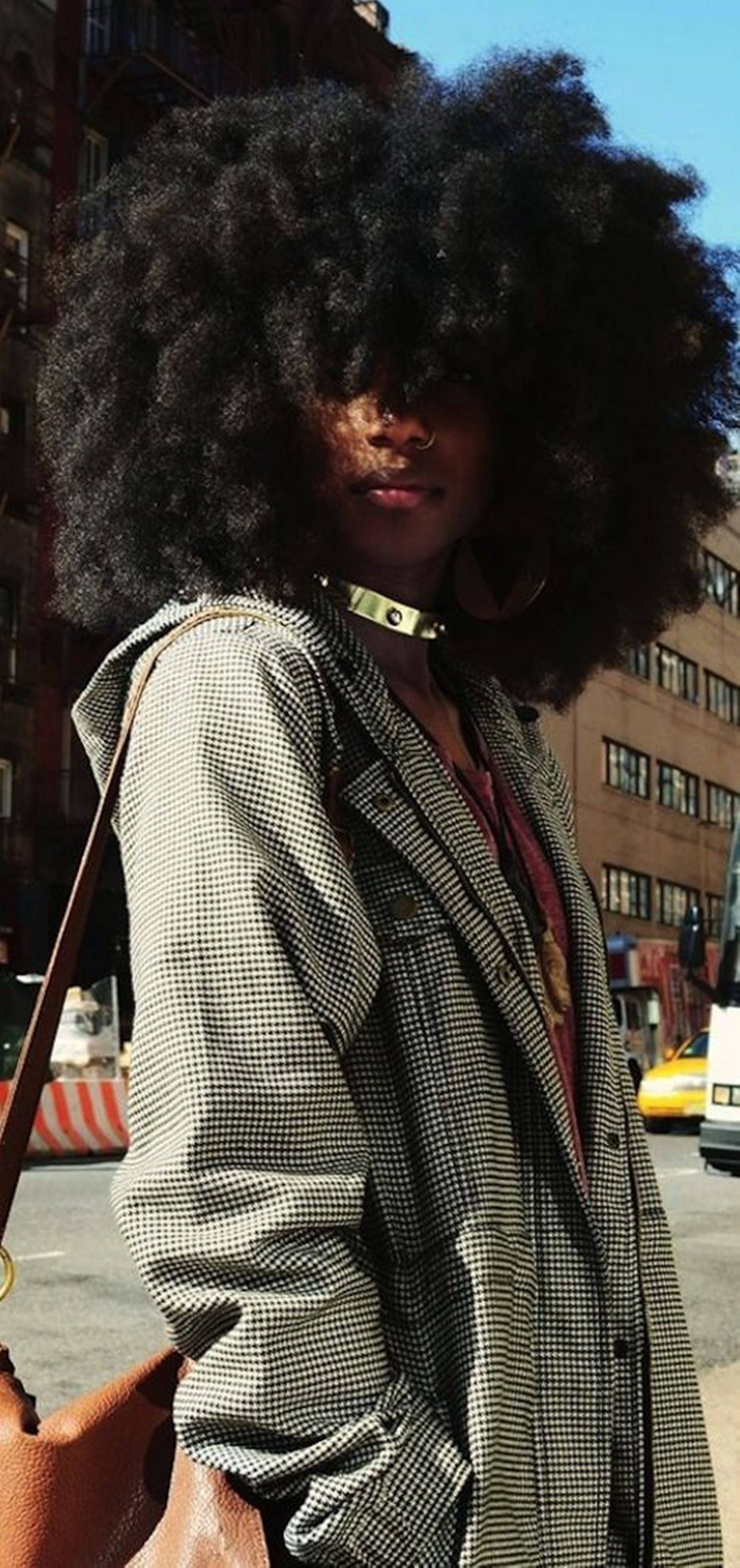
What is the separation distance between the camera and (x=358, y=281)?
195cm

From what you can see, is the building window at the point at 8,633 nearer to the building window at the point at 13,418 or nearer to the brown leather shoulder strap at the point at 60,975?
the building window at the point at 13,418

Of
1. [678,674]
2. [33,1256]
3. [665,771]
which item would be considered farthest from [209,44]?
[33,1256]

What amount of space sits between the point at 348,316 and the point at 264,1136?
2.73 ft

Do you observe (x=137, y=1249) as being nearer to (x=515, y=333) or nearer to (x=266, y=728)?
(x=266, y=728)

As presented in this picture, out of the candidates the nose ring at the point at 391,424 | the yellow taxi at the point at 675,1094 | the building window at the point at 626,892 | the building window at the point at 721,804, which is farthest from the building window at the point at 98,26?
the nose ring at the point at 391,424

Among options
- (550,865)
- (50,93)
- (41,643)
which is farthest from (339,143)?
(50,93)

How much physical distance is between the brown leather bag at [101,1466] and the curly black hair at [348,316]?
29 cm

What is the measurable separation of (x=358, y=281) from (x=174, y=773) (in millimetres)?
607

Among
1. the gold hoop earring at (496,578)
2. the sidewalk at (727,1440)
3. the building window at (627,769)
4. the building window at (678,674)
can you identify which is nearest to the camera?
the gold hoop earring at (496,578)

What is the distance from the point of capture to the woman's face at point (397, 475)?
1875 millimetres

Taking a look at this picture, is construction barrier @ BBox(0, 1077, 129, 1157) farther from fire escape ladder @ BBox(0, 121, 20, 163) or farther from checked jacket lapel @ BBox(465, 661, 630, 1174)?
checked jacket lapel @ BBox(465, 661, 630, 1174)

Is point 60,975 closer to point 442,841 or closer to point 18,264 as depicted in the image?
point 442,841

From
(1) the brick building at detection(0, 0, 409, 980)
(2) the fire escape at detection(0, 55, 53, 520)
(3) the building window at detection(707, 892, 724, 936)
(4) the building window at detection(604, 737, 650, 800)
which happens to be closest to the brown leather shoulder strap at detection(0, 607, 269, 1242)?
(1) the brick building at detection(0, 0, 409, 980)

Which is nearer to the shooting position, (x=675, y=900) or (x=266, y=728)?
(x=266, y=728)
